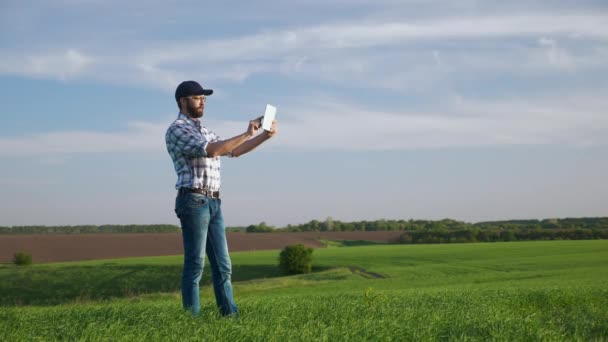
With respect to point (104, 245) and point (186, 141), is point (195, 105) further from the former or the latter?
point (104, 245)

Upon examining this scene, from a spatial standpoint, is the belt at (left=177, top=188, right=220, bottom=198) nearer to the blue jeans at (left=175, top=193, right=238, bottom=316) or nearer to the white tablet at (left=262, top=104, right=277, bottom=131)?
the blue jeans at (left=175, top=193, right=238, bottom=316)

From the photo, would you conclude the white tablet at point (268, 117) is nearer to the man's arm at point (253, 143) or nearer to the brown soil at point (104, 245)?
the man's arm at point (253, 143)

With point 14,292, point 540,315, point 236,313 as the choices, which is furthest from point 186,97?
point 14,292

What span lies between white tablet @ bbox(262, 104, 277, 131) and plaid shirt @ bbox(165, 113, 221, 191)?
59 centimetres

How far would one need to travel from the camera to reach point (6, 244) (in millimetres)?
55250

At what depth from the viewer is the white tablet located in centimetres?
591

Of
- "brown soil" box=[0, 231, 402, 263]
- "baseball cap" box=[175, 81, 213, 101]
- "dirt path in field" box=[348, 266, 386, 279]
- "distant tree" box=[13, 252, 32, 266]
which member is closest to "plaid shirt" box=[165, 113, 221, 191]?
"baseball cap" box=[175, 81, 213, 101]

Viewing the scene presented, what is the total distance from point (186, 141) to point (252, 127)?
0.66 metres

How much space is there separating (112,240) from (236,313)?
191 ft

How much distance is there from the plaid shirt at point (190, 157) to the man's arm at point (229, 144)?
66 millimetres

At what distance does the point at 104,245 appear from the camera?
2291 inches

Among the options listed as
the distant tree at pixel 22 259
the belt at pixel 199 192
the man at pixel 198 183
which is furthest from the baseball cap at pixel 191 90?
the distant tree at pixel 22 259

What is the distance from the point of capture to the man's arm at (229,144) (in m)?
5.80

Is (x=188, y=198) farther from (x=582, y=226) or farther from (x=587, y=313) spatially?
(x=582, y=226)
